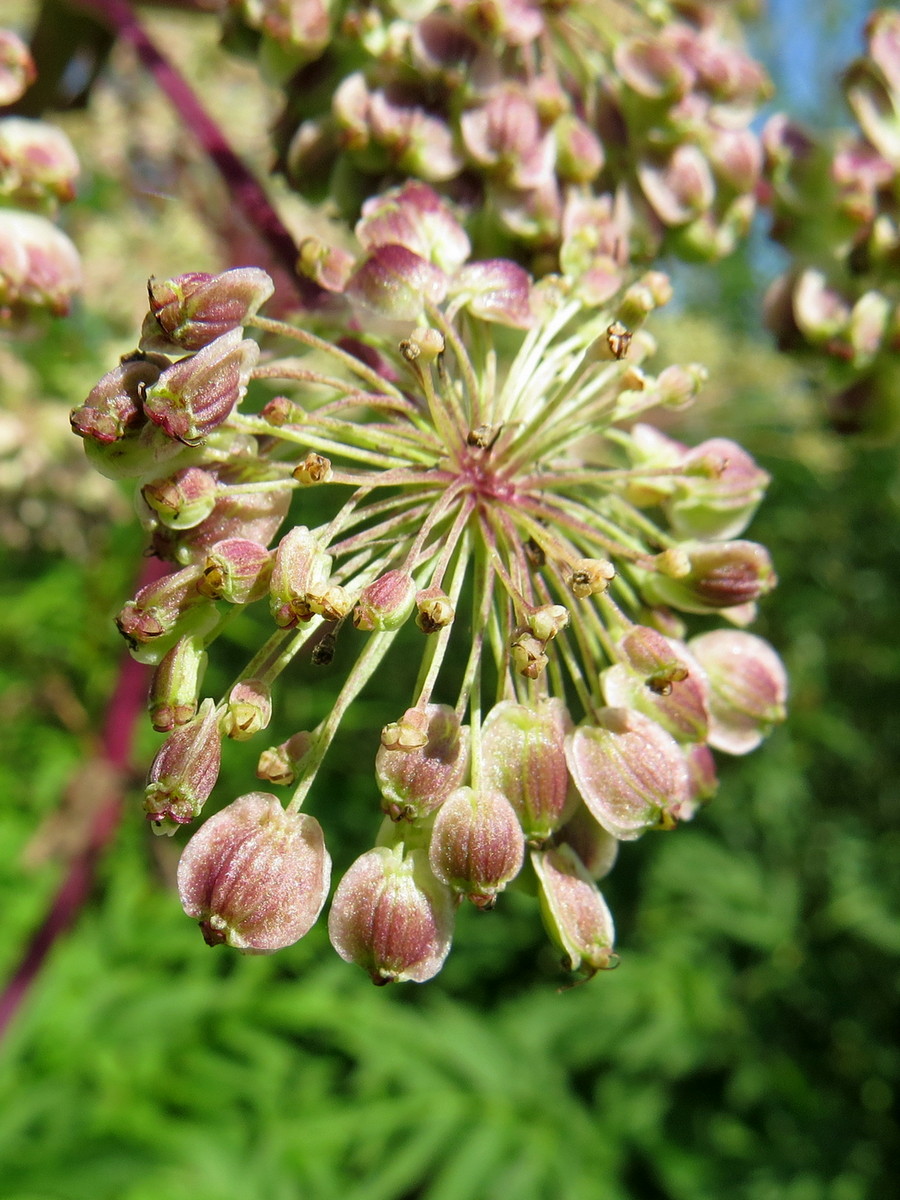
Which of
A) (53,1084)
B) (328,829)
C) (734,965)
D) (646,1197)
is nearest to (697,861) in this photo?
(734,965)

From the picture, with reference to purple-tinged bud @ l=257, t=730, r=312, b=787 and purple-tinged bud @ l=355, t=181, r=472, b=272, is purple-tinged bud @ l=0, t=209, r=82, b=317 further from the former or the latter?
purple-tinged bud @ l=257, t=730, r=312, b=787

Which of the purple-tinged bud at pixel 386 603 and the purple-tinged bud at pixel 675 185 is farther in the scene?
the purple-tinged bud at pixel 675 185

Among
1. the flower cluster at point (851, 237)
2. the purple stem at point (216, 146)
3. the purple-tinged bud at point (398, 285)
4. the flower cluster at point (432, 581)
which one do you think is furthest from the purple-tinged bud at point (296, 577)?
the flower cluster at point (851, 237)

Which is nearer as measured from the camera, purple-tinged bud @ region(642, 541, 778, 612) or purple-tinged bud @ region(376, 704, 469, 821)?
purple-tinged bud @ region(376, 704, 469, 821)

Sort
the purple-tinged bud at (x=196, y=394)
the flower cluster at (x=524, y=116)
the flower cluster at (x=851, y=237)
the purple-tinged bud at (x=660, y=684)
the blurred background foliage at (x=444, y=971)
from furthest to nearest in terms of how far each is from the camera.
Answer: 1. the blurred background foliage at (x=444, y=971)
2. the flower cluster at (x=851, y=237)
3. the flower cluster at (x=524, y=116)
4. the purple-tinged bud at (x=660, y=684)
5. the purple-tinged bud at (x=196, y=394)

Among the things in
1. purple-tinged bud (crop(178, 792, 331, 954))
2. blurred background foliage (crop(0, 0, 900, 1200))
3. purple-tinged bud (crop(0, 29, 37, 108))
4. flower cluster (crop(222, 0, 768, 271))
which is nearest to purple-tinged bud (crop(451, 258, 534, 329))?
flower cluster (crop(222, 0, 768, 271))

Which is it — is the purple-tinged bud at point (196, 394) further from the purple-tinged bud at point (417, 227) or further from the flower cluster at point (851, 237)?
the flower cluster at point (851, 237)

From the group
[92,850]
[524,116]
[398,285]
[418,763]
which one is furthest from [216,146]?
[92,850]

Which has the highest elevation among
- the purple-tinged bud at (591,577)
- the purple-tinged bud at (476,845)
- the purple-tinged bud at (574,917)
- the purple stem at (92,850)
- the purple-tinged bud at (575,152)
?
the purple-tinged bud at (575,152)
